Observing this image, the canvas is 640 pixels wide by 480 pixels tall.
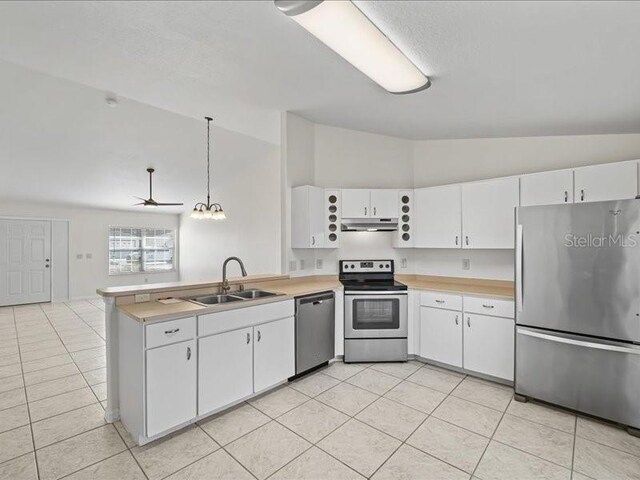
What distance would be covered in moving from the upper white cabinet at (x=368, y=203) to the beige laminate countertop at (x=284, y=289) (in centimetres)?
89

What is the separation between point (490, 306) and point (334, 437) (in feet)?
6.22

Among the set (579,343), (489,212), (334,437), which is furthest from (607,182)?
(334,437)

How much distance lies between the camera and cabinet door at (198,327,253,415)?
2.31 m

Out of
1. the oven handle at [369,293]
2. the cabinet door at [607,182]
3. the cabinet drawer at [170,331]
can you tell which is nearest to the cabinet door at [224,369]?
the cabinet drawer at [170,331]

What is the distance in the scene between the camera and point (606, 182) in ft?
8.93

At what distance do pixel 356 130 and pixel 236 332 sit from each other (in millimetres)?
3032

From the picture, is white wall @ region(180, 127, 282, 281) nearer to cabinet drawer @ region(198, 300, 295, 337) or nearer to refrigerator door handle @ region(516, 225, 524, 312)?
cabinet drawer @ region(198, 300, 295, 337)

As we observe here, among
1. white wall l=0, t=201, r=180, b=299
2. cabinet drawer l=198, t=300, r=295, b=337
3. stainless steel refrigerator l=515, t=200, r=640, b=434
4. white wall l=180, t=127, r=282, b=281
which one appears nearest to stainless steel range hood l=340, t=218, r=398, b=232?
cabinet drawer l=198, t=300, r=295, b=337

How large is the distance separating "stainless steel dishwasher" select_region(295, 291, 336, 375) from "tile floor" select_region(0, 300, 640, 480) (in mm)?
212

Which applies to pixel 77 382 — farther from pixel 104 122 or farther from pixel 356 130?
pixel 356 130

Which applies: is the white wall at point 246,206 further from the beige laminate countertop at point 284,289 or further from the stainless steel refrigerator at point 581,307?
the stainless steel refrigerator at point 581,307

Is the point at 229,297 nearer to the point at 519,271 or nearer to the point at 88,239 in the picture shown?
the point at 519,271

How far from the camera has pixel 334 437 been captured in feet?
7.09

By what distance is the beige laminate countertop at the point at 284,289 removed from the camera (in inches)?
86.8
